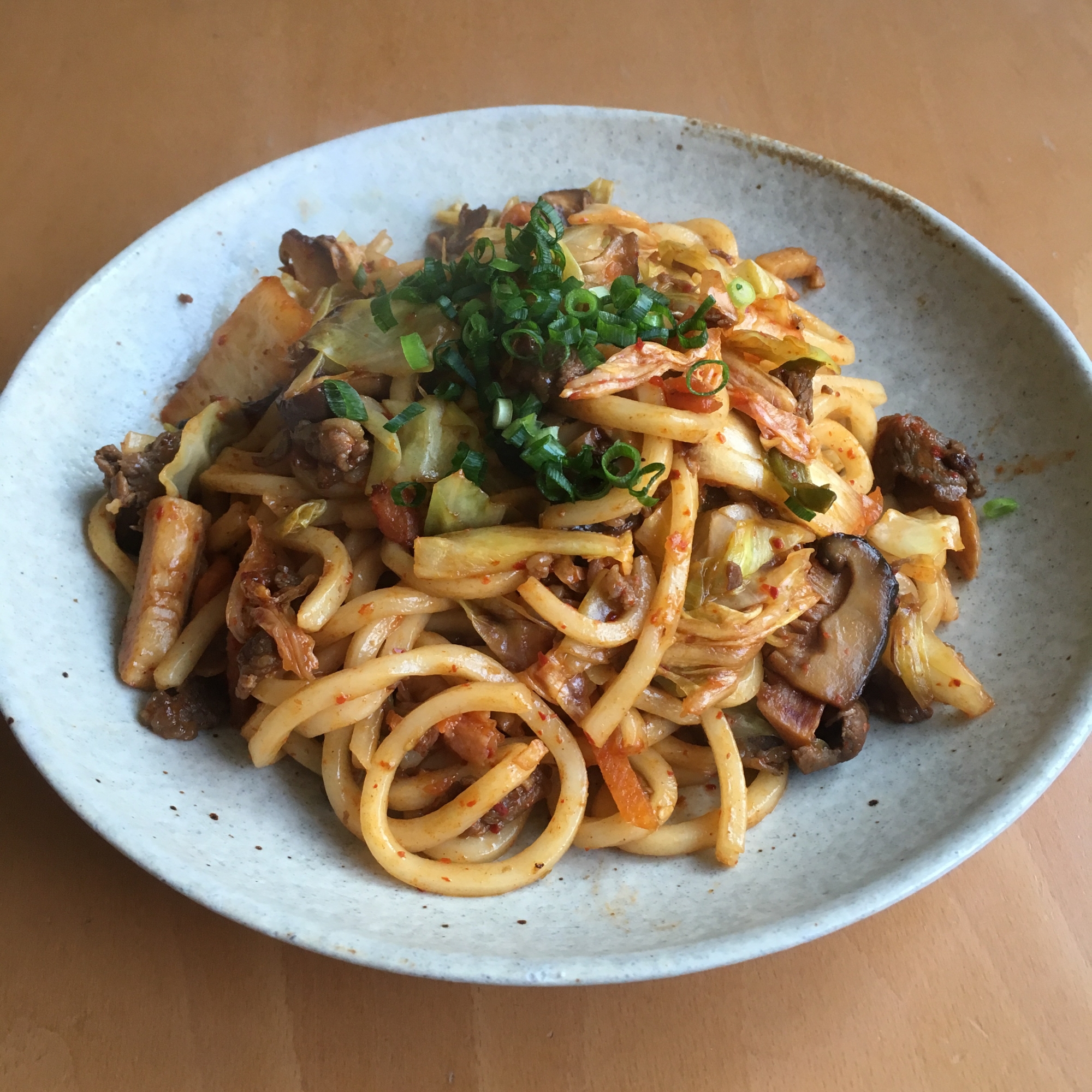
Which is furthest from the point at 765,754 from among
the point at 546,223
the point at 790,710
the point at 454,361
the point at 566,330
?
the point at 546,223

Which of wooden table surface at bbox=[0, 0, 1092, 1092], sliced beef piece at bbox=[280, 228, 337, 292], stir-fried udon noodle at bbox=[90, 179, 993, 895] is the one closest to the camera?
wooden table surface at bbox=[0, 0, 1092, 1092]

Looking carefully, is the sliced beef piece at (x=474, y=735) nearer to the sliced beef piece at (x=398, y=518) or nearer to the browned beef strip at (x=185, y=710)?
the sliced beef piece at (x=398, y=518)

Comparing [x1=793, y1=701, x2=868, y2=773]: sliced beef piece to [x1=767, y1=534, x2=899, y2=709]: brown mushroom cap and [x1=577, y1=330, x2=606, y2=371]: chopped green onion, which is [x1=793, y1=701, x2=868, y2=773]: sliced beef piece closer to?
[x1=767, y1=534, x2=899, y2=709]: brown mushroom cap

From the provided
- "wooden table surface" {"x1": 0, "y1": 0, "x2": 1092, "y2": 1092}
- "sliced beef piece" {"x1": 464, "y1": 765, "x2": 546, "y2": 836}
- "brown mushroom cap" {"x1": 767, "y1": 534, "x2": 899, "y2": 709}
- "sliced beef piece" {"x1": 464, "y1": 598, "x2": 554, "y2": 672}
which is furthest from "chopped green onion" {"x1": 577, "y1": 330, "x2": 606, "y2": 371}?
"wooden table surface" {"x1": 0, "y1": 0, "x2": 1092, "y2": 1092}

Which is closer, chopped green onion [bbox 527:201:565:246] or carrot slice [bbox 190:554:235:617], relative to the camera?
chopped green onion [bbox 527:201:565:246]

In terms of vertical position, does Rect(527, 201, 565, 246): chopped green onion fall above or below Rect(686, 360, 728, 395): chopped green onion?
above

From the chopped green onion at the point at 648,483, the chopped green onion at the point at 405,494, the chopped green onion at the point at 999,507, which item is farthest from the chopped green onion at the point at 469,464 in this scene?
the chopped green onion at the point at 999,507
